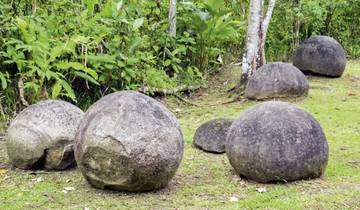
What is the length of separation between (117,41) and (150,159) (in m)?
5.06

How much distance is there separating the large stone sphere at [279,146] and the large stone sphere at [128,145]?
2.36 ft

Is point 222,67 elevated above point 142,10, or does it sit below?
below

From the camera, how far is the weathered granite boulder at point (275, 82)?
1052 centimetres

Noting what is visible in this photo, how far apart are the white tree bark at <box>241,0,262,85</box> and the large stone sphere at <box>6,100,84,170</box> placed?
5.31 meters

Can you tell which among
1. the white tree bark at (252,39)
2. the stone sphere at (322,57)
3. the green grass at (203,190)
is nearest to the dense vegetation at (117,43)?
the white tree bark at (252,39)

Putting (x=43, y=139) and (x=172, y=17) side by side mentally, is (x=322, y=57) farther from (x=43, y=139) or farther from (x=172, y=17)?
(x=43, y=139)

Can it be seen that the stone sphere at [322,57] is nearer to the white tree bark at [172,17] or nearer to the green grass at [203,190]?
the white tree bark at [172,17]

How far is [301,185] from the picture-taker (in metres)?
5.77

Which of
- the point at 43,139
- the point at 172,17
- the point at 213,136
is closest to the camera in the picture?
the point at 43,139

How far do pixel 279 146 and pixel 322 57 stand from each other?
743 cm

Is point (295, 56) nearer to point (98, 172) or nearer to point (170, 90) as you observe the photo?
point (170, 90)

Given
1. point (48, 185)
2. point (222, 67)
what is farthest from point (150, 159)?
point (222, 67)

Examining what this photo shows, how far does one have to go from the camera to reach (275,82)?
34.4ft

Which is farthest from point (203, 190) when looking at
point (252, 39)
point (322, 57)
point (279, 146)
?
point (322, 57)
